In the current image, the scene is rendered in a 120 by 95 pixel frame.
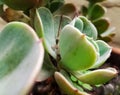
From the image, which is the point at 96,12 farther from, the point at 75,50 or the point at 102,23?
the point at 75,50

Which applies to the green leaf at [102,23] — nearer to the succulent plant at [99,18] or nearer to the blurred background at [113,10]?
the succulent plant at [99,18]

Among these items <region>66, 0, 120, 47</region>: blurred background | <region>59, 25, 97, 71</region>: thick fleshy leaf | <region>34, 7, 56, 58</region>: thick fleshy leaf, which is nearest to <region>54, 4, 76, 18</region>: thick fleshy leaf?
<region>34, 7, 56, 58</region>: thick fleshy leaf

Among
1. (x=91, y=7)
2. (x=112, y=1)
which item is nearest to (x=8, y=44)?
(x=91, y=7)

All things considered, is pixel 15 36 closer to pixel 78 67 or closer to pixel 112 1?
pixel 78 67

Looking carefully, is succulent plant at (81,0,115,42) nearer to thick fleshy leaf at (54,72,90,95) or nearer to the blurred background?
thick fleshy leaf at (54,72,90,95)

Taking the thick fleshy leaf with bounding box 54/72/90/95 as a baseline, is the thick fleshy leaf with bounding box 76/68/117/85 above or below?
below

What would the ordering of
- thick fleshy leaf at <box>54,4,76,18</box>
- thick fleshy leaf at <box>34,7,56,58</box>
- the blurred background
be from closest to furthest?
thick fleshy leaf at <box>34,7,56,58</box>
thick fleshy leaf at <box>54,4,76,18</box>
the blurred background
